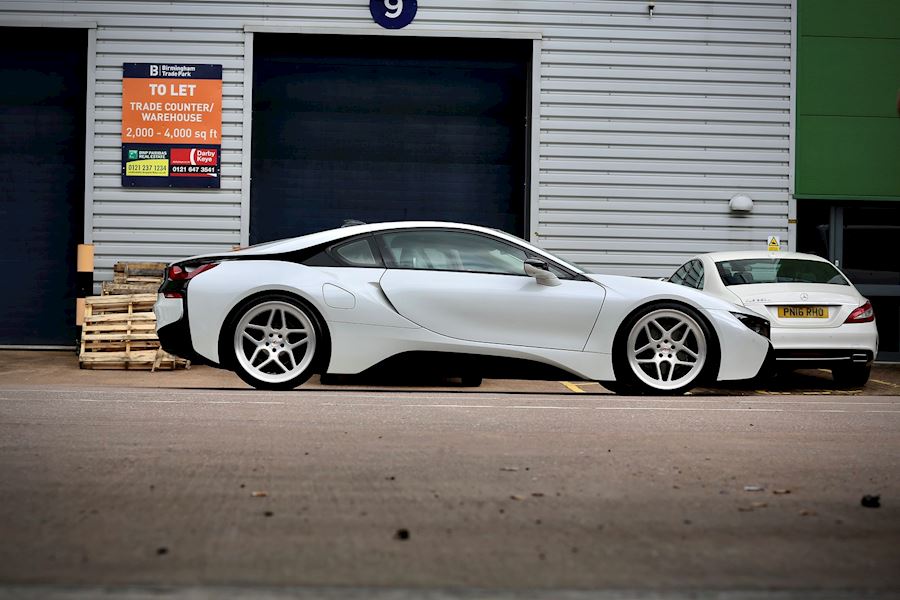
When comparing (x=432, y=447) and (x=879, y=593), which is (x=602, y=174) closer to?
(x=432, y=447)

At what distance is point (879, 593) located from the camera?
3184 mm

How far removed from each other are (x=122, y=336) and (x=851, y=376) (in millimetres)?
8572

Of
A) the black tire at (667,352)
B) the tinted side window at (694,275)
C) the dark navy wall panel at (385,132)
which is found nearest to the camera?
the black tire at (667,352)

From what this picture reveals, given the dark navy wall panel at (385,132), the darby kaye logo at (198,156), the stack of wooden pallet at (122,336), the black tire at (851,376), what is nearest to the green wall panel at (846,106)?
the dark navy wall panel at (385,132)

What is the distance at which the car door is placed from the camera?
860 cm

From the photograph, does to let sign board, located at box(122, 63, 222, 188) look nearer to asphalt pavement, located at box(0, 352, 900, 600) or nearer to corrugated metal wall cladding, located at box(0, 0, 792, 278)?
corrugated metal wall cladding, located at box(0, 0, 792, 278)

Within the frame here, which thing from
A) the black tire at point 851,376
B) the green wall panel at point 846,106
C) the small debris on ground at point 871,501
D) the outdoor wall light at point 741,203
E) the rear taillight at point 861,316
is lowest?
the black tire at point 851,376

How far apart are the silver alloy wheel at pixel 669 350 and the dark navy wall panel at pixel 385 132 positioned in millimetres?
8076

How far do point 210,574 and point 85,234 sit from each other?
45.1 feet

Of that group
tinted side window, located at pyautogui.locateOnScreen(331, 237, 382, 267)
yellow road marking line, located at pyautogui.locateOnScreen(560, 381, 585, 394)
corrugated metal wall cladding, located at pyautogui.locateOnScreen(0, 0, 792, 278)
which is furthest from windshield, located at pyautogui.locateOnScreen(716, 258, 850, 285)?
corrugated metal wall cladding, located at pyautogui.locateOnScreen(0, 0, 792, 278)

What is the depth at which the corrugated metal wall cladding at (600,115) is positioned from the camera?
16.3 m

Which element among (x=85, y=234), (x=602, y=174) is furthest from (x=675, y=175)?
(x=85, y=234)

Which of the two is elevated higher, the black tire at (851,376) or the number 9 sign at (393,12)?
the number 9 sign at (393,12)

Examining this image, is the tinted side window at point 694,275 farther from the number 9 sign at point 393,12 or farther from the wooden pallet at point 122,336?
the wooden pallet at point 122,336
